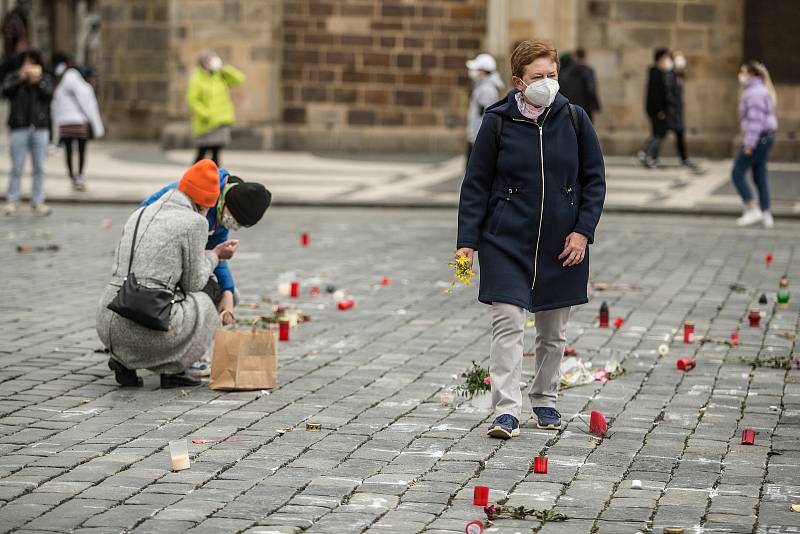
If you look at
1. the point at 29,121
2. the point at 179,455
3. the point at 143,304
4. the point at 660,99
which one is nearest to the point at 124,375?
the point at 143,304

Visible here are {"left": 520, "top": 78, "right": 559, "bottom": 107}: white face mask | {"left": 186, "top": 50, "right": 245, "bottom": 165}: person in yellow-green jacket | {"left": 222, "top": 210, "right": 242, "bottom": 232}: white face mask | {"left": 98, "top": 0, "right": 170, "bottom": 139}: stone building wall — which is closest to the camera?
{"left": 520, "top": 78, "right": 559, "bottom": 107}: white face mask

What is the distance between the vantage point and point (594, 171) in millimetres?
6809

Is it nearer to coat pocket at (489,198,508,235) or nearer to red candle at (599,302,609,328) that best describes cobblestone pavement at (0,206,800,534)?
red candle at (599,302,609,328)

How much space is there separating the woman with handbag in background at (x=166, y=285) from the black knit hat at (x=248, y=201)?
0.43 ft

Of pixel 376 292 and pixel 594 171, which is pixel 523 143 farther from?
pixel 376 292

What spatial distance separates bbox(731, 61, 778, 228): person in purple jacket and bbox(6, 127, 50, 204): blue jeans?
7104 millimetres

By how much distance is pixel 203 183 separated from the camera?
7.59 meters

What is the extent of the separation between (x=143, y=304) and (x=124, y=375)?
20.8 inches

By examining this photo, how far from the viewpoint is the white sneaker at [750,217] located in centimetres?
1639

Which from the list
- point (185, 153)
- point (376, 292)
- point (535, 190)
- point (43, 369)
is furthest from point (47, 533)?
point (185, 153)

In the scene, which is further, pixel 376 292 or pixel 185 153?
pixel 185 153

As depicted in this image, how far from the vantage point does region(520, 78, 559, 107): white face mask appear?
21.5ft

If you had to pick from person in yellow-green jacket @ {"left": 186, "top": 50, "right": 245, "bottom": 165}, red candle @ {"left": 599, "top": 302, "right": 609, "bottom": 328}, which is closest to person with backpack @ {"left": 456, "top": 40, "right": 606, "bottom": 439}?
red candle @ {"left": 599, "top": 302, "right": 609, "bottom": 328}

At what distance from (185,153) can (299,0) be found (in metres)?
3.15
